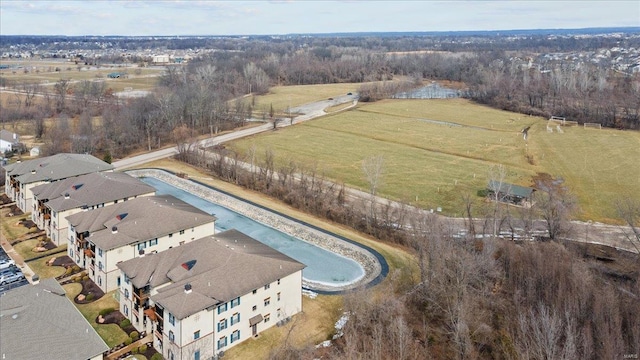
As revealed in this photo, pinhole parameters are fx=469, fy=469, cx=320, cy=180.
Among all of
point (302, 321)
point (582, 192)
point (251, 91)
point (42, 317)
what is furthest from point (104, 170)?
point (251, 91)

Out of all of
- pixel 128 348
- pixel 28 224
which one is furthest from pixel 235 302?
pixel 28 224

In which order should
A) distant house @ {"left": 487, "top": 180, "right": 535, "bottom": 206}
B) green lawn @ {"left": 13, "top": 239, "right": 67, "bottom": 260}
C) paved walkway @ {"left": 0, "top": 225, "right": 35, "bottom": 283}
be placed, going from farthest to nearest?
distant house @ {"left": 487, "top": 180, "right": 535, "bottom": 206} → green lawn @ {"left": 13, "top": 239, "right": 67, "bottom": 260} → paved walkway @ {"left": 0, "top": 225, "right": 35, "bottom": 283}

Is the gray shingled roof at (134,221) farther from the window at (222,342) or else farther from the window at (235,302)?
the window at (222,342)

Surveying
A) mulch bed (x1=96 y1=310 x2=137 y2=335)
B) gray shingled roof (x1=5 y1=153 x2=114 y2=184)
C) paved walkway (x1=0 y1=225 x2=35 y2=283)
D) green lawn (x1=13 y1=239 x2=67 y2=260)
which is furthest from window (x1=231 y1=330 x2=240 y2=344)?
gray shingled roof (x1=5 y1=153 x2=114 y2=184)

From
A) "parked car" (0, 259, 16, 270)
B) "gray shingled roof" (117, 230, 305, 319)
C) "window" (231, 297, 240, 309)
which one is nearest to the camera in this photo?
"gray shingled roof" (117, 230, 305, 319)

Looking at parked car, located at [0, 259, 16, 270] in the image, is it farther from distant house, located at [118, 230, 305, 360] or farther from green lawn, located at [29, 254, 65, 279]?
distant house, located at [118, 230, 305, 360]

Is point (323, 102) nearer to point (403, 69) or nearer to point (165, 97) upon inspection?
point (165, 97)

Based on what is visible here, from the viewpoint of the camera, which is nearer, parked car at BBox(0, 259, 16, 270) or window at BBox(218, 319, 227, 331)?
window at BBox(218, 319, 227, 331)

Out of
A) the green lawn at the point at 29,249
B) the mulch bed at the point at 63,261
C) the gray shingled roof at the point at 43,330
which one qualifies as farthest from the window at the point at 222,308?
the green lawn at the point at 29,249
